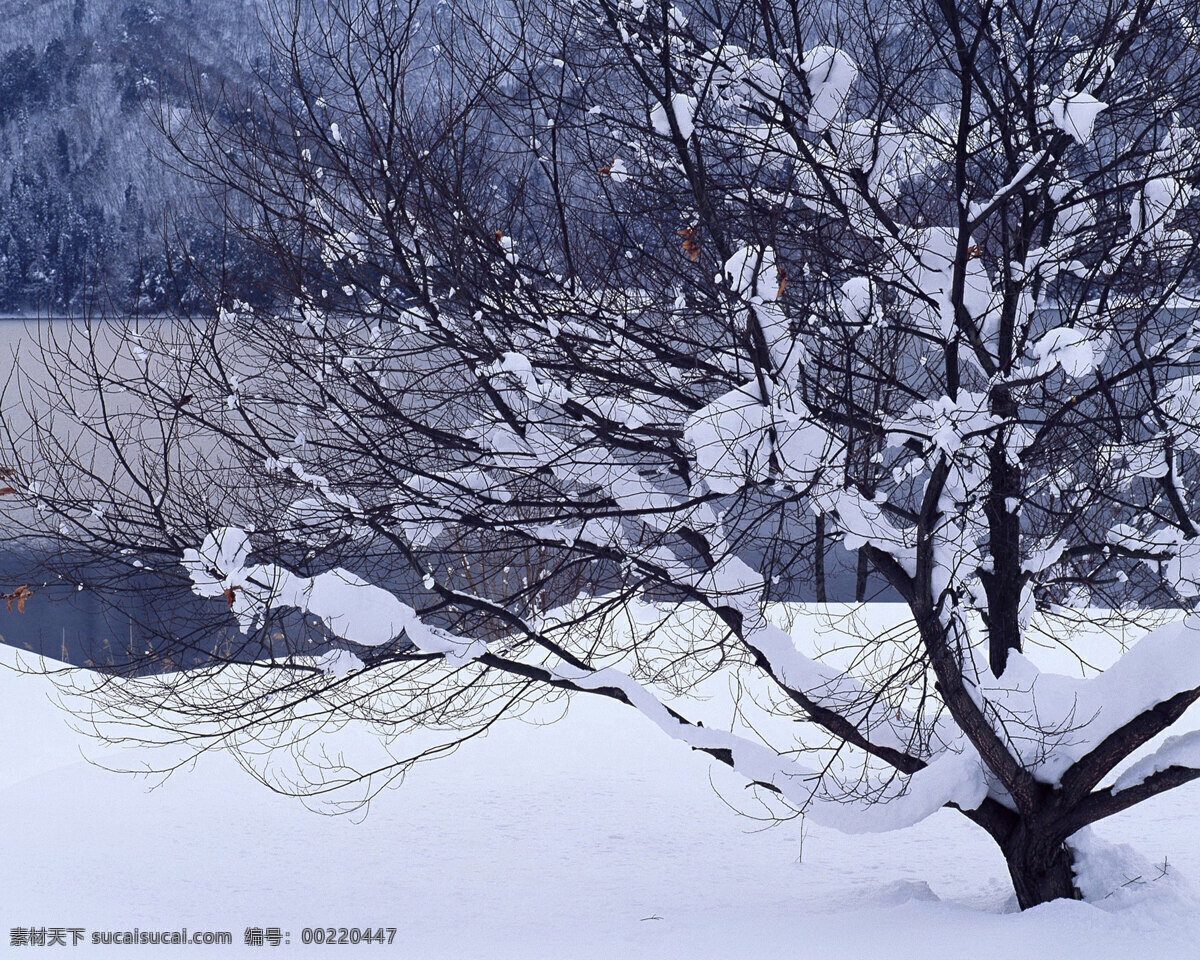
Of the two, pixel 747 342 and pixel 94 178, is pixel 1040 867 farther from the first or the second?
pixel 94 178

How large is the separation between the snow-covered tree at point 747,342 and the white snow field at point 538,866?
25.3 inches

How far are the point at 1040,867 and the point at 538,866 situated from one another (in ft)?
10.6

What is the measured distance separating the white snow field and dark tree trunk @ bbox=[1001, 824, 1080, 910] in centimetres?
23

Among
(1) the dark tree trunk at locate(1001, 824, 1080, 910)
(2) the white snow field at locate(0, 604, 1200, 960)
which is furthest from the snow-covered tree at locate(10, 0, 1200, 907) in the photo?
(2) the white snow field at locate(0, 604, 1200, 960)

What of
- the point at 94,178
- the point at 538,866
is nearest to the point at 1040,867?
the point at 538,866

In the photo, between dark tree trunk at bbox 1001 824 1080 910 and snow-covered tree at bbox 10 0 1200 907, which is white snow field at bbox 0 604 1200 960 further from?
snow-covered tree at bbox 10 0 1200 907

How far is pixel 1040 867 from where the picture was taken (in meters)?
5.30

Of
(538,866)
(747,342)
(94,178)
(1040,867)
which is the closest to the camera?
(747,342)

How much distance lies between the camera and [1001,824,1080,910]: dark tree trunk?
526cm

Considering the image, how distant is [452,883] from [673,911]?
158cm

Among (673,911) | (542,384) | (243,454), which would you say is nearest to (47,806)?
(243,454)

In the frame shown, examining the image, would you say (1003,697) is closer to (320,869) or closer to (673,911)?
(673,911)

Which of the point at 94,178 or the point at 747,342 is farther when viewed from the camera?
the point at 94,178

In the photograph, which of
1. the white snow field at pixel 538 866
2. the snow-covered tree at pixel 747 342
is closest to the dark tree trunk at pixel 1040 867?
the snow-covered tree at pixel 747 342
